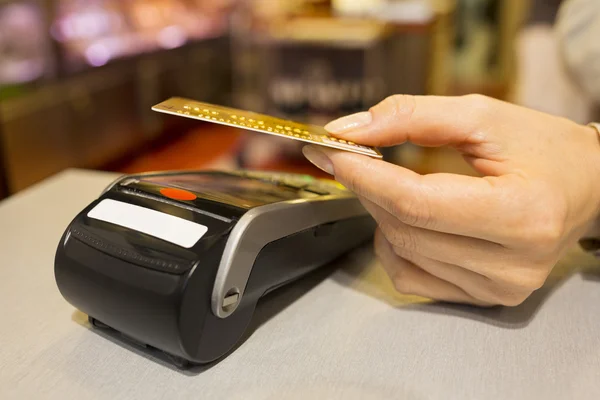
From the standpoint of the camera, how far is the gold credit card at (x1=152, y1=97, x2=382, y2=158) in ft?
1.42

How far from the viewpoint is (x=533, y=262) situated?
465 millimetres

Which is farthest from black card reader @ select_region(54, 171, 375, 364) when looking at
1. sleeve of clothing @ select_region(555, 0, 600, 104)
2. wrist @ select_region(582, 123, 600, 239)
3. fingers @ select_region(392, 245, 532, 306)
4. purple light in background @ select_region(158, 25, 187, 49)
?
purple light in background @ select_region(158, 25, 187, 49)

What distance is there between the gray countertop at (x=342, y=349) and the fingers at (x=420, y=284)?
0.01 meters

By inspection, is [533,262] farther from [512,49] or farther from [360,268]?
[512,49]

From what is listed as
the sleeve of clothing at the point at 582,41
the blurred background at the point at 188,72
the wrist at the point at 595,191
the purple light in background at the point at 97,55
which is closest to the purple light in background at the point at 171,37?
the blurred background at the point at 188,72

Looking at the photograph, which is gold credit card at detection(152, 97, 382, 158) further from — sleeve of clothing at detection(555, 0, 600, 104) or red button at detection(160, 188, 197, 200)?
sleeve of clothing at detection(555, 0, 600, 104)

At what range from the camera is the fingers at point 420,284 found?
505 millimetres

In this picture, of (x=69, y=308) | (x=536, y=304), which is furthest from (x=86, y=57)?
(x=536, y=304)

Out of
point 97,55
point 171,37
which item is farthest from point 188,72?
point 97,55

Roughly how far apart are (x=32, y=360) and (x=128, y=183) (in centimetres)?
15

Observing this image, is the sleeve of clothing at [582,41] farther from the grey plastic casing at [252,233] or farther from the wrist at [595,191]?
the grey plastic casing at [252,233]

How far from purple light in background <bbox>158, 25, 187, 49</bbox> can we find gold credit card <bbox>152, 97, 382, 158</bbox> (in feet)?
8.43

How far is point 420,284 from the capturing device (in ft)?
1.67

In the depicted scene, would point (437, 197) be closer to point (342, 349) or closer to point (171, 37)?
point (342, 349)
